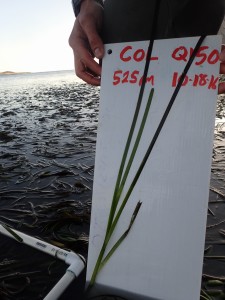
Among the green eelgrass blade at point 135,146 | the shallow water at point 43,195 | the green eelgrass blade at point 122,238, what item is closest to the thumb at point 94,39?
the green eelgrass blade at point 135,146

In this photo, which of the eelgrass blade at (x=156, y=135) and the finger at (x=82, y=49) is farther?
the finger at (x=82, y=49)

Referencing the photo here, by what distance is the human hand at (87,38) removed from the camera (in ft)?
4.04

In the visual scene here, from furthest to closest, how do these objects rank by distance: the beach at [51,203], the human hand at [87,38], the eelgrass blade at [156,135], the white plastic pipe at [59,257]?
1. the beach at [51,203]
2. the white plastic pipe at [59,257]
3. the human hand at [87,38]
4. the eelgrass blade at [156,135]

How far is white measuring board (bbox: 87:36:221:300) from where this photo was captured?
40.0 inches

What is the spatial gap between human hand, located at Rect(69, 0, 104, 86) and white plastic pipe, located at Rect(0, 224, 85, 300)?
3.21ft

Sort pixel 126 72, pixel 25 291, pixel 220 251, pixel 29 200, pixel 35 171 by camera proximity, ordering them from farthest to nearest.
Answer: pixel 35 171
pixel 29 200
pixel 220 251
pixel 25 291
pixel 126 72

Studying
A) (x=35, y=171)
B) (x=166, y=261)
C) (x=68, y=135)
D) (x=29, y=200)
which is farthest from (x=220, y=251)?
(x=68, y=135)

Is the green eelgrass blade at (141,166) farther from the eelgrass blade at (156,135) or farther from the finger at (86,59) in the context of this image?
the finger at (86,59)

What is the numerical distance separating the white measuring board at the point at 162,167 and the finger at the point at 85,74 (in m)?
0.16

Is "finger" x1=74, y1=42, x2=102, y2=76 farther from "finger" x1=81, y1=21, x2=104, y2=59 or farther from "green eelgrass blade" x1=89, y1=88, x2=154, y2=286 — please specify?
"green eelgrass blade" x1=89, y1=88, x2=154, y2=286

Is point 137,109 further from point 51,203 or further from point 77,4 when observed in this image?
point 51,203

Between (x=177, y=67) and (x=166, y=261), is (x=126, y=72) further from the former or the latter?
(x=166, y=261)

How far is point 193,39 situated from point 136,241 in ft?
2.69

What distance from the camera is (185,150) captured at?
1.03 metres
